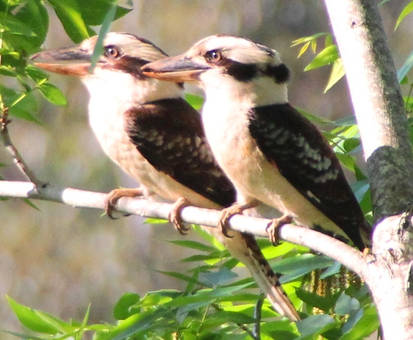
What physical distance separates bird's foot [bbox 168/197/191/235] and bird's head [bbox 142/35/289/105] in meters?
0.32

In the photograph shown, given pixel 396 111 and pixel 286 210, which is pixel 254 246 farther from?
pixel 396 111

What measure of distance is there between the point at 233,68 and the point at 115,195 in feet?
1.66

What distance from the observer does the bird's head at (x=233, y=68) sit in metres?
2.87

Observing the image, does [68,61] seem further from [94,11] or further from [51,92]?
[94,11]

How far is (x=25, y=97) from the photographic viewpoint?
278 cm

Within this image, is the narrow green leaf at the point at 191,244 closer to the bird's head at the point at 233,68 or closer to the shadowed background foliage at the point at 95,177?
the bird's head at the point at 233,68

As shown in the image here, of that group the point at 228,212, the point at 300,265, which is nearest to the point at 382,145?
the point at 300,265

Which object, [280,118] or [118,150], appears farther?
[118,150]

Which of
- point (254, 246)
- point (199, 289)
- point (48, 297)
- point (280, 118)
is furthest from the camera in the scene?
point (48, 297)

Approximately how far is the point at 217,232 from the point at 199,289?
0.36m

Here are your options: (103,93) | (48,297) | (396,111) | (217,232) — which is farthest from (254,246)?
(48,297)

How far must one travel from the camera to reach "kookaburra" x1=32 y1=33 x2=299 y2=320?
316cm

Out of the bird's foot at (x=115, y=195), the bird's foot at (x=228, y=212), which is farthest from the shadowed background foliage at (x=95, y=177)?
the bird's foot at (x=228, y=212)

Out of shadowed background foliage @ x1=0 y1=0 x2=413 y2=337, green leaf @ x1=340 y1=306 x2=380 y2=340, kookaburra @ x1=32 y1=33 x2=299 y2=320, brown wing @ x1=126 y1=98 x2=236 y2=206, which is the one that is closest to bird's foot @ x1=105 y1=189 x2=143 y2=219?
kookaburra @ x1=32 y1=33 x2=299 y2=320
